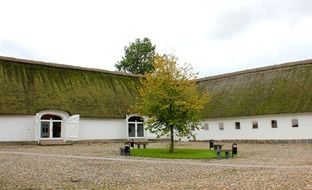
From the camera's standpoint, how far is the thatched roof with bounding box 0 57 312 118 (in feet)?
106

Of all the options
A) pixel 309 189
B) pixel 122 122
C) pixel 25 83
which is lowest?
pixel 309 189

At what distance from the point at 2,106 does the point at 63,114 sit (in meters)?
5.33

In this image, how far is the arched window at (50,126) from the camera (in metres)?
33.1

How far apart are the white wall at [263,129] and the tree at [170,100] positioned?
11996 millimetres

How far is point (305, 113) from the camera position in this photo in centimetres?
3186

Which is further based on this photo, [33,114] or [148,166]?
[33,114]

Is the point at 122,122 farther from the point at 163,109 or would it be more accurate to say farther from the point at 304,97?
the point at 304,97

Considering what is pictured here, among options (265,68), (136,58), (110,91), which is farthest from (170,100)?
(136,58)

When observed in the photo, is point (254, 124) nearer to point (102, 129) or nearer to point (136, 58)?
point (102, 129)

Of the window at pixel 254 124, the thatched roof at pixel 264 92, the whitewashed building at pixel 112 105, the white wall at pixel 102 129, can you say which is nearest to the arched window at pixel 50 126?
the whitewashed building at pixel 112 105

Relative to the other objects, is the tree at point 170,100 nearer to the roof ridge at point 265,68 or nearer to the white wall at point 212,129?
the white wall at point 212,129

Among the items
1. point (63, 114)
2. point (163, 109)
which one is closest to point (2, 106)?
point (63, 114)

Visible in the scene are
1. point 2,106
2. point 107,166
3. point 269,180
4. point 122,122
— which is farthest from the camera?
point 122,122

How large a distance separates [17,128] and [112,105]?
9642 mm
